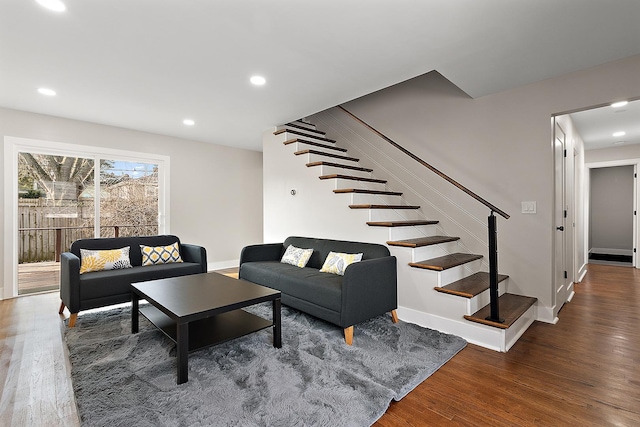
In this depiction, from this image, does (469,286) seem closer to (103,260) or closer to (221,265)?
(103,260)

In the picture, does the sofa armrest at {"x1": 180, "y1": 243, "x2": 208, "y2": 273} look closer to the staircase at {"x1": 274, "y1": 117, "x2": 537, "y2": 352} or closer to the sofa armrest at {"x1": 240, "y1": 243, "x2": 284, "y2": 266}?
the sofa armrest at {"x1": 240, "y1": 243, "x2": 284, "y2": 266}

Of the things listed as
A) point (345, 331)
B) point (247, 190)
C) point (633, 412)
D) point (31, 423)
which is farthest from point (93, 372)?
point (247, 190)

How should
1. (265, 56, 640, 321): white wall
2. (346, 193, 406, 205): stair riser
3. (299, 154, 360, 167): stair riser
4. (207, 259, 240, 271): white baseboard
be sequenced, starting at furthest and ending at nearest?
(207, 259, 240, 271): white baseboard, (299, 154, 360, 167): stair riser, (346, 193, 406, 205): stair riser, (265, 56, 640, 321): white wall

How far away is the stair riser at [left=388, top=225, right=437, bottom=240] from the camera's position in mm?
3273

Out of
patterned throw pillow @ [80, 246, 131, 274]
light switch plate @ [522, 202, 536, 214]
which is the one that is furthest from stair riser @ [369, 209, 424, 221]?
patterned throw pillow @ [80, 246, 131, 274]

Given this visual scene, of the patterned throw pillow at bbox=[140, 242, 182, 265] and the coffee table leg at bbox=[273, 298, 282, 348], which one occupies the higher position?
the patterned throw pillow at bbox=[140, 242, 182, 265]

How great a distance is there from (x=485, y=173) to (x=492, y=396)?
236 cm

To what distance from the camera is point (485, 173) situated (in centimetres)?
345

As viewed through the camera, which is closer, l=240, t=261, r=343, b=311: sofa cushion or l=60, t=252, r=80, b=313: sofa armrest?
l=240, t=261, r=343, b=311: sofa cushion

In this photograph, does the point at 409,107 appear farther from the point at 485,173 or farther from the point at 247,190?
the point at 247,190

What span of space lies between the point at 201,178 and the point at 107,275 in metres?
2.84

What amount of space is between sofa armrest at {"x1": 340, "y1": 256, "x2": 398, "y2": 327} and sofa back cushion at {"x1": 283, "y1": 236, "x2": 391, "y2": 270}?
23cm

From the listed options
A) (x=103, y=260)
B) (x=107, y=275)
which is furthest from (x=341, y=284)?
(x=103, y=260)

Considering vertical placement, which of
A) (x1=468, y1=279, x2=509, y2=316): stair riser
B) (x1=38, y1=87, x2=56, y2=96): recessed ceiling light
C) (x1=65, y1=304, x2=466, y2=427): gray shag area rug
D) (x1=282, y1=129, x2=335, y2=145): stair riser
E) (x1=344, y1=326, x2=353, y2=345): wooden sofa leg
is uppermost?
(x1=38, y1=87, x2=56, y2=96): recessed ceiling light
